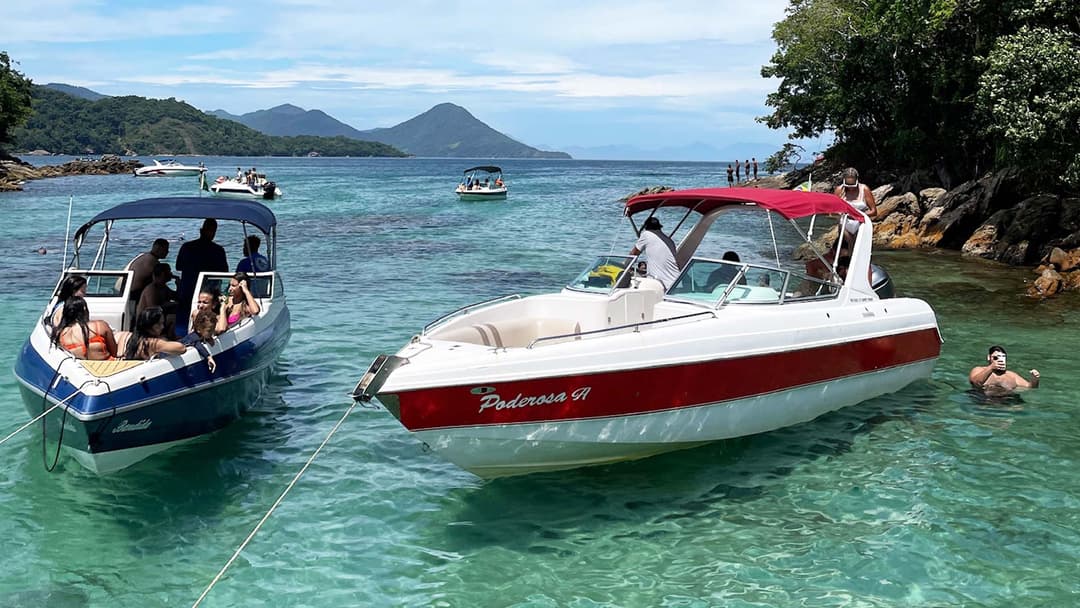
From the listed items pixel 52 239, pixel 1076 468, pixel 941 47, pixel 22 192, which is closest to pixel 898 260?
pixel 941 47

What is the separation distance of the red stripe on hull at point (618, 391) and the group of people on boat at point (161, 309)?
10.7ft

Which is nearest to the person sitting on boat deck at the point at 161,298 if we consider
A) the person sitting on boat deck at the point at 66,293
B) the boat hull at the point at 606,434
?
the person sitting on boat deck at the point at 66,293

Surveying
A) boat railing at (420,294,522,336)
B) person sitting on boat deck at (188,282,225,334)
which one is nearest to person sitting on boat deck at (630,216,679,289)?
boat railing at (420,294,522,336)

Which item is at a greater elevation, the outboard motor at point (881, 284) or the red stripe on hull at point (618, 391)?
the outboard motor at point (881, 284)

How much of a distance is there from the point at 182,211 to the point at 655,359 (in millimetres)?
6675

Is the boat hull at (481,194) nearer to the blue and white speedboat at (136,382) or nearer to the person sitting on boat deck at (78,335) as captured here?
the blue and white speedboat at (136,382)

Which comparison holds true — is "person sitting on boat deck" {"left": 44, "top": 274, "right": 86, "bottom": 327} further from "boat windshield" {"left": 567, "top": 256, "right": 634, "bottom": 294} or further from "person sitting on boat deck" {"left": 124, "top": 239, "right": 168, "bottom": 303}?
"boat windshield" {"left": 567, "top": 256, "right": 634, "bottom": 294}

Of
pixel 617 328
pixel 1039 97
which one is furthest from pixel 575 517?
pixel 1039 97

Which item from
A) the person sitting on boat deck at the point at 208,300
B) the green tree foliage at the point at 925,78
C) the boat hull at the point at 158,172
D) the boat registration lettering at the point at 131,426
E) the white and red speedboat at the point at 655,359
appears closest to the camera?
the white and red speedboat at the point at 655,359

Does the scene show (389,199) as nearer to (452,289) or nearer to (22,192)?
(22,192)

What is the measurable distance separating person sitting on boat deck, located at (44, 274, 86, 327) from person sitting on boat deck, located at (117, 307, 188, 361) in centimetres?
109

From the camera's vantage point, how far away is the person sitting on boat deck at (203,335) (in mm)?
9484

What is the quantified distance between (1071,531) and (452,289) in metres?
15.2

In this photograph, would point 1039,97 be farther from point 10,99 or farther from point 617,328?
point 10,99
